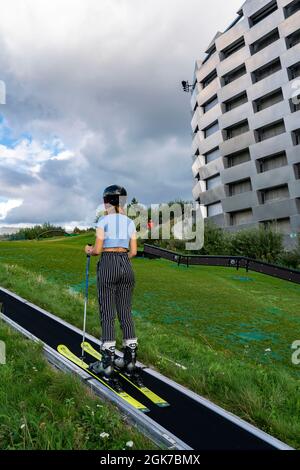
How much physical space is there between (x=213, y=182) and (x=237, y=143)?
8141 mm

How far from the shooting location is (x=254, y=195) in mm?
46969

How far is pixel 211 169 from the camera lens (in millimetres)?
54625

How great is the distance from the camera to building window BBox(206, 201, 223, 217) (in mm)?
54438

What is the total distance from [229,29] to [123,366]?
181 feet

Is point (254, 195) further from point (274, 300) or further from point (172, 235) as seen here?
point (274, 300)

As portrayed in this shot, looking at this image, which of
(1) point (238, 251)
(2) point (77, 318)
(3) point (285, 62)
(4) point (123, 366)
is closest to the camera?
(4) point (123, 366)

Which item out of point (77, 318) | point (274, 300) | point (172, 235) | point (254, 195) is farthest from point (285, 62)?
point (77, 318)

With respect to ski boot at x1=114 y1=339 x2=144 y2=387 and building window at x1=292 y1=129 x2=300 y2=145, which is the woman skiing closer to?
ski boot at x1=114 y1=339 x2=144 y2=387

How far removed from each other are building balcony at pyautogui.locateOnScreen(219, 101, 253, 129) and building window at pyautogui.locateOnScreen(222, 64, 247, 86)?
16.5 feet

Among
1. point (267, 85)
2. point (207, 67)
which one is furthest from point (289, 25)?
point (207, 67)

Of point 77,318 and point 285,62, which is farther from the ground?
point 285,62

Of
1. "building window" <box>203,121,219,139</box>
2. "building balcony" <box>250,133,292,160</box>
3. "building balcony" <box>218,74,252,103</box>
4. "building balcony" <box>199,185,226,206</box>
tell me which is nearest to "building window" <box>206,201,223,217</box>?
"building balcony" <box>199,185,226,206</box>

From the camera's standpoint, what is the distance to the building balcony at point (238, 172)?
4747 cm

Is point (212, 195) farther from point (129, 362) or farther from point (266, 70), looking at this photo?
point (129, 362)
